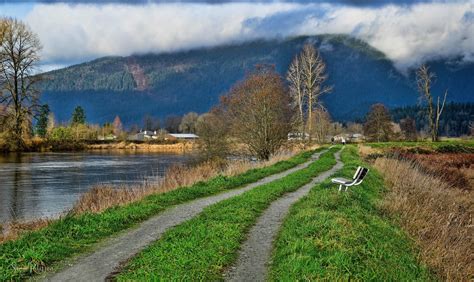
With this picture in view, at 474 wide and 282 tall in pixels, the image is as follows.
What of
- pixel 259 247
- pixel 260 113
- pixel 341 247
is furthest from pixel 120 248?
pixel 260 113

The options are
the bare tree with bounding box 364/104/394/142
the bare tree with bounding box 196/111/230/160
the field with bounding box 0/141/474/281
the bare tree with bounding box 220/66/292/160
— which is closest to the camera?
the field with bounding box 0/141/474/281

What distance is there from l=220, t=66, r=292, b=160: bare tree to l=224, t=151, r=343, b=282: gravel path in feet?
84.5

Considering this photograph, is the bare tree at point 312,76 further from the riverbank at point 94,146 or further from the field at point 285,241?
the field at point 285,241

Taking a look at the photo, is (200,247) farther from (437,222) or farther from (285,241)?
(437,222)

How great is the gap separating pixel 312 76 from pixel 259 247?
53.1m

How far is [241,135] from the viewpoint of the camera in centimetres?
4325

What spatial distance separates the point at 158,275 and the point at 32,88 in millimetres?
63887

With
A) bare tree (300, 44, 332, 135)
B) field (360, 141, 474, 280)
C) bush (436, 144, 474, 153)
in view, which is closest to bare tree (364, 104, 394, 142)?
bare tree (300, 44, 332, 135)

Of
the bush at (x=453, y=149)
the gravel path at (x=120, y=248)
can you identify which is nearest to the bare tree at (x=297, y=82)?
the bush at (x=453, y=149)

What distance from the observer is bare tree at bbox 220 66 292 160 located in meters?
42.0

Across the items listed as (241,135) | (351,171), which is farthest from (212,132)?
(351,171)

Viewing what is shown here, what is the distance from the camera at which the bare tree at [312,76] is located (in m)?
60.0

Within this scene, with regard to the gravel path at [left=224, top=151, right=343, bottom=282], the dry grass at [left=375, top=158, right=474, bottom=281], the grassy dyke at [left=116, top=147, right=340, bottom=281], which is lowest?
the dry grass at [left=375, top=158, right=474, bottom=281]

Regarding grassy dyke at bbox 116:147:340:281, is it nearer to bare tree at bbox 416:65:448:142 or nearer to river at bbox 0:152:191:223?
river at bbox 0:152:191:223
